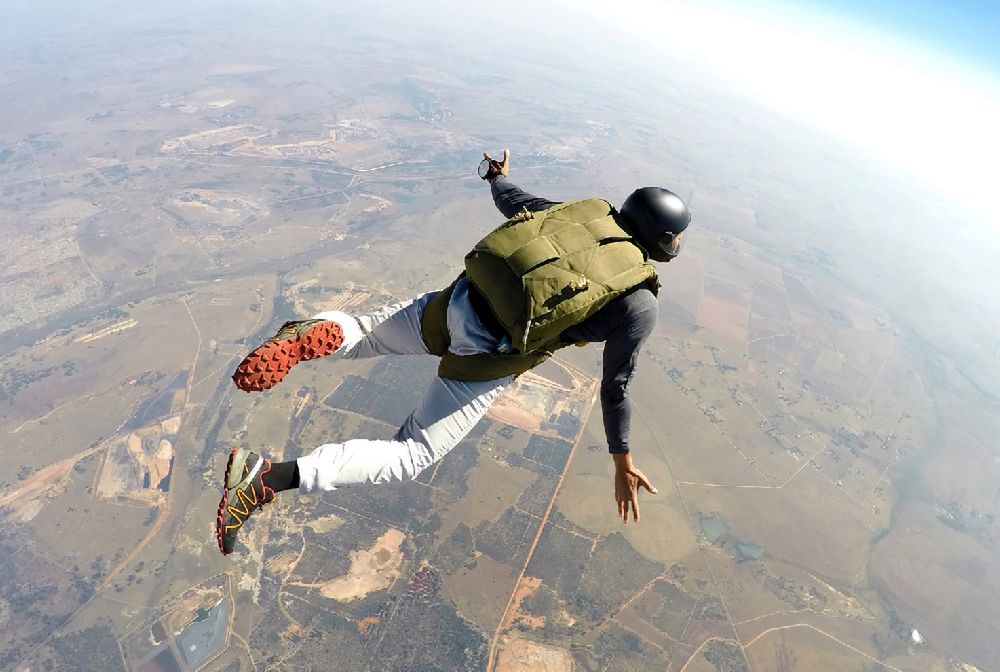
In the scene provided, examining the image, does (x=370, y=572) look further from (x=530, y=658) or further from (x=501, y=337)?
(x=501, y=337)

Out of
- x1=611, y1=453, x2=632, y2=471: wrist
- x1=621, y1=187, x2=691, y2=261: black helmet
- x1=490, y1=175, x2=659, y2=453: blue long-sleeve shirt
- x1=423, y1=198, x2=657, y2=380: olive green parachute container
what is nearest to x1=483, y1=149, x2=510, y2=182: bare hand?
x1=423, y1=198, x2=657, y2=380: olive green parachute container

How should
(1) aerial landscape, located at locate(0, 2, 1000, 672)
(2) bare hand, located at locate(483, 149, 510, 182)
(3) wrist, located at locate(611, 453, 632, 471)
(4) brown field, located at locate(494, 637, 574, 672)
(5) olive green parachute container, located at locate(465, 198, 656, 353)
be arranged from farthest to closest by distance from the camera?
(1) aerial landscape, located at locate(0, 2, 1000, 672), (4) brown field, located at locate(494, 637, 574, 672), (2) bare hand, located at locate(483, 149, 510, 182), (3) wrist, located at locate(611, 453, 632, 471), (5) olive green parachute container, located at locate(465, 198, 656, 353)

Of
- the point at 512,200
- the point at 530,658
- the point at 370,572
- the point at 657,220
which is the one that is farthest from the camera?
the point at 370,572

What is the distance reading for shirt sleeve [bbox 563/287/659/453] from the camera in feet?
10.5

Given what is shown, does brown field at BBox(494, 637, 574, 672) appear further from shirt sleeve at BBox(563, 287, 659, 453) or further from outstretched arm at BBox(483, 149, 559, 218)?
outstretched arm at BBox(483, 149, 559, 218)

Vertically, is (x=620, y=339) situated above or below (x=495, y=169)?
below

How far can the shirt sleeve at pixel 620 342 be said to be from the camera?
3.19 m

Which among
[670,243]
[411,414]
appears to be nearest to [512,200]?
[670,243]

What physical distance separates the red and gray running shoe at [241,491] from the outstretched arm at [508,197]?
9.60 feet

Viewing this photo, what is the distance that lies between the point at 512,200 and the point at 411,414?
2313mm

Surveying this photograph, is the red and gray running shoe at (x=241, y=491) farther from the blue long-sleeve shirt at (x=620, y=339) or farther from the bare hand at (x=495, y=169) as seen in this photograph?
the bare hand at (x=495, y=169)

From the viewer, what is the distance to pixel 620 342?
3215 mm

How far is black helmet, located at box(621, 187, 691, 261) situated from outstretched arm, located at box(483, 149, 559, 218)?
32.4 inches

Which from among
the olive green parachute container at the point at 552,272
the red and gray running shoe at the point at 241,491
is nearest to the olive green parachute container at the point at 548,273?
the olive green parachute container at the point at 552,272
